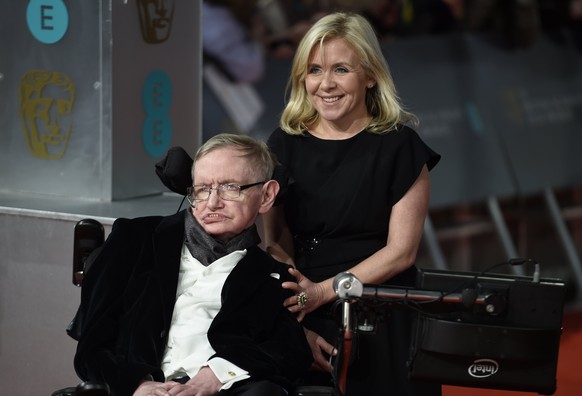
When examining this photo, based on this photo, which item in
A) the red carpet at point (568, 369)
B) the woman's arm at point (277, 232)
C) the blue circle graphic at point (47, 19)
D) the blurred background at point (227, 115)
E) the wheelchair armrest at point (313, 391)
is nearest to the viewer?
the wheelchair armrest at point (313, 391)

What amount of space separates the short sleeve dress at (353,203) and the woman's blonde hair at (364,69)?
0.05m

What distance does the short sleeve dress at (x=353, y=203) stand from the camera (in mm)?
3078

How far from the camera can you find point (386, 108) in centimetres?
315

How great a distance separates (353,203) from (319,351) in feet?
1.42

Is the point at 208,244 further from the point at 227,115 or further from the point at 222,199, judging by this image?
the point at 227,115

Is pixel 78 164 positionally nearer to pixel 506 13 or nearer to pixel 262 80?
pixel 262 80

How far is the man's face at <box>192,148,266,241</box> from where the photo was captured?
2.86 meters

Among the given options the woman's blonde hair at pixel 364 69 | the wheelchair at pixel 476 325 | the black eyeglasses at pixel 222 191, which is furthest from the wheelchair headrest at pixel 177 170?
the wheelchair at pixel 476 325

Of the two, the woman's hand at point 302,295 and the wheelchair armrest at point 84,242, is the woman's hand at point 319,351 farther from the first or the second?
the wheelchair armrest at point 84,242

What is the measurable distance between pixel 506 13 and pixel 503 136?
2.95ft

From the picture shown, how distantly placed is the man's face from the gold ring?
24cm

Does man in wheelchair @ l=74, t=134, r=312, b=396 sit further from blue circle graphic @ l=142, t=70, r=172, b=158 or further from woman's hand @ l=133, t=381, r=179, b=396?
blue circle graphic @ l=142, t=70, r=172, b=158

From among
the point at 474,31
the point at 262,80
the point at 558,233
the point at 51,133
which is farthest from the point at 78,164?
the point at 558,233

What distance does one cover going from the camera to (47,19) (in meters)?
3.89
